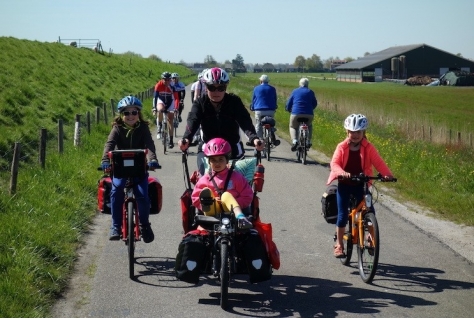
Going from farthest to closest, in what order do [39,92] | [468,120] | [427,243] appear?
[468,120]
[39,92]
[427,243]

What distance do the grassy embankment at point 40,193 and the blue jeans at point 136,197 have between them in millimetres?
A: 836

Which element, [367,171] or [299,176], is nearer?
[367,171]

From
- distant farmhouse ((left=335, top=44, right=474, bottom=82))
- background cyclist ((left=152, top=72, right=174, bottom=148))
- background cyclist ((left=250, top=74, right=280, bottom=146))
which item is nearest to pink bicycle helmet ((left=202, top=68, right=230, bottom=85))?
background cyclist ((left=250, top=74, right=280, bottom=146))

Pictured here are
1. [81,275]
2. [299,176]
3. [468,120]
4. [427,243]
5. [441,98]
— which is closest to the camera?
[81,275]

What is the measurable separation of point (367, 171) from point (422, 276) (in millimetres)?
1315

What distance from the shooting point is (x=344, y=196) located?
27.8ft

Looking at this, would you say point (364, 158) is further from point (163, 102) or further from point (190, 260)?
point (163, 102)

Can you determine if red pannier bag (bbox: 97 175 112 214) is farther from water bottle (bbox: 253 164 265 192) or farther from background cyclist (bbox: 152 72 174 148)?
background cyclist (bbox: 152 72 174 148)

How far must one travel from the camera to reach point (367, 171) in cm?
837

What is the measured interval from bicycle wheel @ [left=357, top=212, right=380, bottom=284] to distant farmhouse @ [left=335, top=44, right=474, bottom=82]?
108 metres

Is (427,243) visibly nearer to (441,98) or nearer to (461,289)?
(461,289)

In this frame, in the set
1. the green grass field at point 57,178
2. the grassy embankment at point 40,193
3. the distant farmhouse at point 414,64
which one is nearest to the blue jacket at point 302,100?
the green grass field at point 57,178

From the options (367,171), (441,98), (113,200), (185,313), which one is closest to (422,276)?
(367,171)

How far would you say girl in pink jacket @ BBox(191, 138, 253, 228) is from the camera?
7180 millimetres
